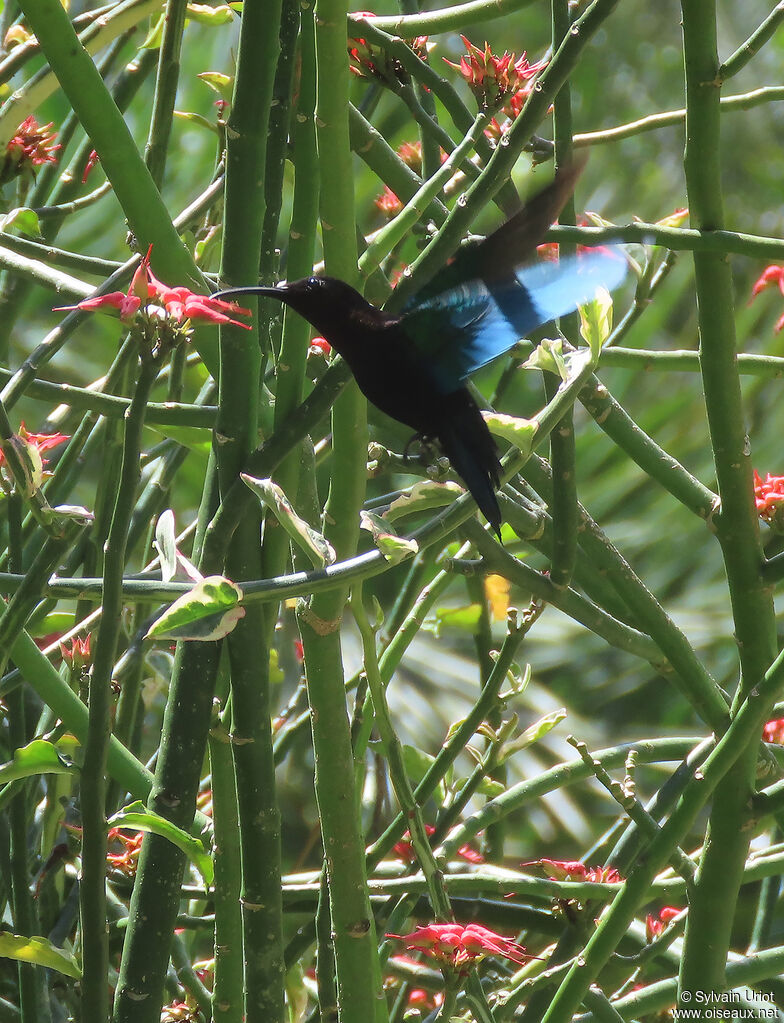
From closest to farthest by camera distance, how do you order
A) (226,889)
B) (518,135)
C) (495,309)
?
(518,135) → (226,889) → (495,309)

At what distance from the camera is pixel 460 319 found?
903 mm

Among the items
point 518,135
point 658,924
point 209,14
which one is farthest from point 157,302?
point 658,924

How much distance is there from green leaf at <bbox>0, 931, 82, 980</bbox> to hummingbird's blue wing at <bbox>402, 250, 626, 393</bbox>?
501mm

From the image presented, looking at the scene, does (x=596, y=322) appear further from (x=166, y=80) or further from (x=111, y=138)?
(x=166, y=80)

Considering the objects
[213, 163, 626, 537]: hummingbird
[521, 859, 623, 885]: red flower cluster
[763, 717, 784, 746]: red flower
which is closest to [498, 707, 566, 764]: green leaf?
[521, 859, 623, 885]: red flower cluster

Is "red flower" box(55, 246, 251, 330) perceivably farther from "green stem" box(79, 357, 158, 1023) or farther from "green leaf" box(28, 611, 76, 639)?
"green leaf" box(28, 611, 76, 639)

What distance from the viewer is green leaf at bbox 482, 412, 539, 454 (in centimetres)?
62

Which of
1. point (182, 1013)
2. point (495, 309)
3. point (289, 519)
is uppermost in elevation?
point (495, 309)

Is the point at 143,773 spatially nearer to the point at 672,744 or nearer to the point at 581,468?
the point at 672,744

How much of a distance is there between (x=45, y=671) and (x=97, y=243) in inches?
80.6

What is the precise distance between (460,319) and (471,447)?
0.35 feet

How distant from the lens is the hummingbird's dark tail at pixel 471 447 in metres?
0.79

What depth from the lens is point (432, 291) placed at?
92 cm

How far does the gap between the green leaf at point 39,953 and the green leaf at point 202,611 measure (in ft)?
0.84
